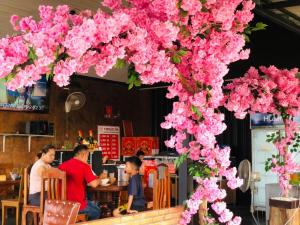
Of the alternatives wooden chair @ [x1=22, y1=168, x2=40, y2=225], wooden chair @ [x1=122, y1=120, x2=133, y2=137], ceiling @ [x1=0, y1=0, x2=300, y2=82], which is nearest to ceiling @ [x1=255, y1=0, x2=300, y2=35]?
ceiling @ [x1=0, y1=0, x2=300, y2=82]

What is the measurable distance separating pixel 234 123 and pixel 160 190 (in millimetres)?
6124

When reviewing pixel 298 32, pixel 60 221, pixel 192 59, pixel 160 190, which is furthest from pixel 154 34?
pixel 298 32

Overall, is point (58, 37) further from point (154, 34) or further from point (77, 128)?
point (77, 128)

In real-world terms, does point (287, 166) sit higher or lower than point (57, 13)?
lower

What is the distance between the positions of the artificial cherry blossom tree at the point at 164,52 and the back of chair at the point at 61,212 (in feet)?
3.13

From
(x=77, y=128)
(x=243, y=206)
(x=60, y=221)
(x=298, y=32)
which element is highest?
(x=298, y=32)

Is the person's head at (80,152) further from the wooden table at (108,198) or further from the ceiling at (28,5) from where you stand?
the ceiling at (28,5)

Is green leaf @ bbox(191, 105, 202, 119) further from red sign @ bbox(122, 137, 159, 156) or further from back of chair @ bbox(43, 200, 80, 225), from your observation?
red sign @ bbox(122, 137, 159, 156)

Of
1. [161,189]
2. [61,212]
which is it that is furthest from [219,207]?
[161,189]

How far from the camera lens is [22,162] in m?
9.53

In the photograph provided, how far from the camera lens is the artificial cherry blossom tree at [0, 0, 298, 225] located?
2656 millimetres

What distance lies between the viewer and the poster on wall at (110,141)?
11398 millimetres

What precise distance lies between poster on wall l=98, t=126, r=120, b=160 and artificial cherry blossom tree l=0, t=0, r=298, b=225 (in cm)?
771

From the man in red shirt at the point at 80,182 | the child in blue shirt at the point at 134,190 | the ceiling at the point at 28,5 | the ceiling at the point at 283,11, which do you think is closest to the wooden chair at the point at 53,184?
the man in red shirt at the point at 80,182
